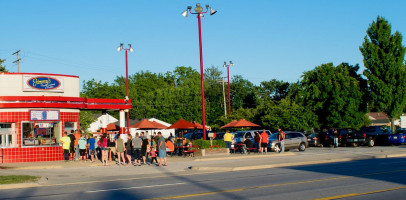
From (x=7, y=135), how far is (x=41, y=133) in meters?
1.88

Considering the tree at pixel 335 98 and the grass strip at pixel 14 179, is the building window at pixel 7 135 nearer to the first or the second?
the grass strip at pixel 14 179

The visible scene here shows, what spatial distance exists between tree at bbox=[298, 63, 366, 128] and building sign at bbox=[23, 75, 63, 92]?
31162mm

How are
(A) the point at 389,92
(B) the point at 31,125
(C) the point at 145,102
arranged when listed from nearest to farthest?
(B) the point at 31,125, (A) the point at 389,92, (C) the point at 145,102

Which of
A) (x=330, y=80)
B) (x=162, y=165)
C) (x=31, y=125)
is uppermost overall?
(x=330, y=80)

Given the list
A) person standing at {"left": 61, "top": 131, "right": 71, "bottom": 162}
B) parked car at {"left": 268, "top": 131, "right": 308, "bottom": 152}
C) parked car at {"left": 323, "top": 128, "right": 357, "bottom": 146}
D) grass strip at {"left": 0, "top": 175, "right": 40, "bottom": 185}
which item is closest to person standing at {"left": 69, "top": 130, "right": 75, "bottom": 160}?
person standing at {"left": 61, "top": 131, "right": 71, "bottom": 162}

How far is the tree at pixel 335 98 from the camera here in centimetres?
5250

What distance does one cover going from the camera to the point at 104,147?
25266 millimetres

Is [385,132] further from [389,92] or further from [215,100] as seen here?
[215,100]

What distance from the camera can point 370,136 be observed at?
4112 centimetres

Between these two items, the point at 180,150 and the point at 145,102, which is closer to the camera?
the point at 180,150

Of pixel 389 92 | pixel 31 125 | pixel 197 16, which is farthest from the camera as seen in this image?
pixel 389 92

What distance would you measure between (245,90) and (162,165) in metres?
54.0

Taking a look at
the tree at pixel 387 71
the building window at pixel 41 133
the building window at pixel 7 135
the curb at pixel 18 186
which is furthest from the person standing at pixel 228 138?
the tree at pixel 387 71

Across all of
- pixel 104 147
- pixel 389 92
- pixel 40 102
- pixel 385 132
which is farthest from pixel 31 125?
pixel 389 92
